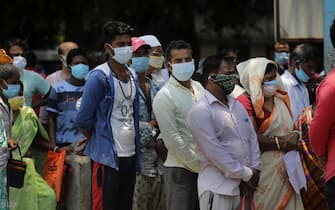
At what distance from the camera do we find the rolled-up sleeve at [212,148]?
6.82 metres

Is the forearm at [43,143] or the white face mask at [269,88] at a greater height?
the white face mask at [269,88]

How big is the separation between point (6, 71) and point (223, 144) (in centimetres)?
228

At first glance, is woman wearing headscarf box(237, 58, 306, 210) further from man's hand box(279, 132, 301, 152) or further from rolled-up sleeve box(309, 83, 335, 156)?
rolled-up sleeve box(309, 83, 335, 156)

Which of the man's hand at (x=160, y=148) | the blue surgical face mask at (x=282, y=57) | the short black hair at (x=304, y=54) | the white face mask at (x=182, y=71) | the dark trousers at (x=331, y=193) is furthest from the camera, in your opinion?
the blue surgical face mask at (x=282, y=57)

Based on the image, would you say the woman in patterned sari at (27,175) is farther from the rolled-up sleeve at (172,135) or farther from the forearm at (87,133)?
the rolled-up sleeve at (172,135)

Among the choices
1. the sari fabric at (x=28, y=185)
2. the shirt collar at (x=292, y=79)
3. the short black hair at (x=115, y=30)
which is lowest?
the sari fabric at (x=28, y=185)

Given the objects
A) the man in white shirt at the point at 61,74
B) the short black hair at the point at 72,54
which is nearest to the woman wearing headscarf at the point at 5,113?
the short black hair at the point at 72,54

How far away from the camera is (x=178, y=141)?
7.66 meters

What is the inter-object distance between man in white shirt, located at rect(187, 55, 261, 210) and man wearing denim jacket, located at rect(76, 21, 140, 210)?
2.29 feet

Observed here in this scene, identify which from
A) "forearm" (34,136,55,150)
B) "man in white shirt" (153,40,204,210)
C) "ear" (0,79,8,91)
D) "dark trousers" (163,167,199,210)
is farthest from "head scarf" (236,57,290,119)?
"forearm" (34,136,55,150)

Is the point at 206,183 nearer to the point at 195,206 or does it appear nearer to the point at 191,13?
the point at 195,206

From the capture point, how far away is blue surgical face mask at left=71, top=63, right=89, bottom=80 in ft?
30.7

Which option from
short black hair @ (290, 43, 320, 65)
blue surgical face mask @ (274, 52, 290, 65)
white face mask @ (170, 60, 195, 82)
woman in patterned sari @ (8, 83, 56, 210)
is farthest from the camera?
blue surgical face mask @ (274, 52, 290, 65)

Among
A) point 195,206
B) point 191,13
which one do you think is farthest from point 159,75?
point 191,13
